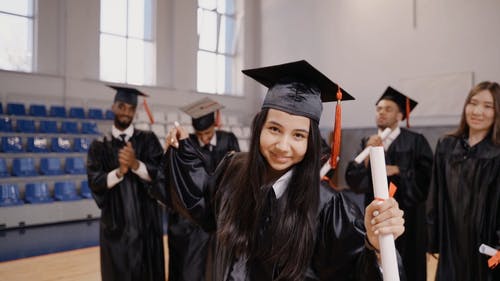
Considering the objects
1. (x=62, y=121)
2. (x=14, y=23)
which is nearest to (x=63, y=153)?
(x=62, y=121)

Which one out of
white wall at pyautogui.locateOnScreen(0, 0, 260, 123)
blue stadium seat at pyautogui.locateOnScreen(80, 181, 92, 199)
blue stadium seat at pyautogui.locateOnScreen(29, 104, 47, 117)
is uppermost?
white wall at pyautogui.locateOnScreen(0, 0, 260, 123)

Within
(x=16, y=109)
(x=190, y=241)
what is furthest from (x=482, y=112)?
(x=16, y=109)

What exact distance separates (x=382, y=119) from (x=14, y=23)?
8.86 meters

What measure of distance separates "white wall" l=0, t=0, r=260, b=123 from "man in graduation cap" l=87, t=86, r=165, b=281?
21.8 feet

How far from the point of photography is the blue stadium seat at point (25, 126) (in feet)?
29.1

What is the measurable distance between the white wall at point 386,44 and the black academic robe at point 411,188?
6.57 m

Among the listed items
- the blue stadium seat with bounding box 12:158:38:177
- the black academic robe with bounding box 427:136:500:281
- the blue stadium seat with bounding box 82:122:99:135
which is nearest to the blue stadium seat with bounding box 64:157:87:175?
the blue stadium seat with bounding box 12:158:38:177

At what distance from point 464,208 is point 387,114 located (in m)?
1.79

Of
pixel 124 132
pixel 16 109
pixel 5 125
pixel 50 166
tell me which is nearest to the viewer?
pixel 124 132

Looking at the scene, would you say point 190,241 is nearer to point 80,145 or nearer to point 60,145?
point 60,145

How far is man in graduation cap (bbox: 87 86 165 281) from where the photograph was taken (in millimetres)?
3539

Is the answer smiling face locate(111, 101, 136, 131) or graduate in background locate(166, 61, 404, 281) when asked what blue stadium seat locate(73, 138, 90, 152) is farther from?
graduate in background locate(166, 61, 404, 281)

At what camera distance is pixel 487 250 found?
103 inches

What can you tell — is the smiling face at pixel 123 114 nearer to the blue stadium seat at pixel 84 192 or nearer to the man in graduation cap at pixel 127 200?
the man in graduation cap at pixel 127 200
